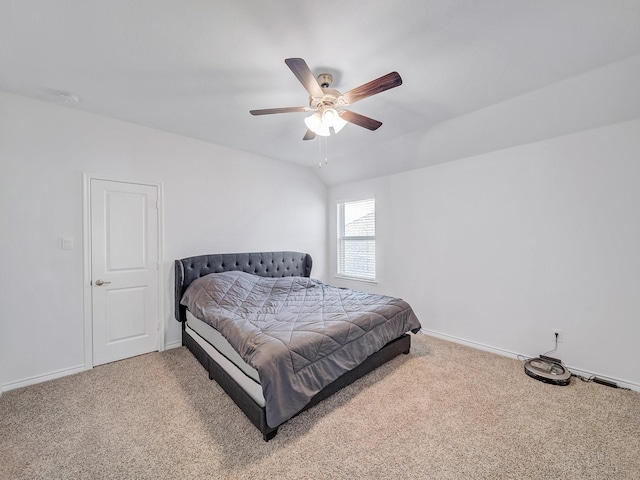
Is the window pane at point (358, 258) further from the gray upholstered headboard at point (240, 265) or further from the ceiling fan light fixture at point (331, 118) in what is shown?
the ceiling fan light fixture at point (331, 118)

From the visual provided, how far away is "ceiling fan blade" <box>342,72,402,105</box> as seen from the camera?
5.37ft

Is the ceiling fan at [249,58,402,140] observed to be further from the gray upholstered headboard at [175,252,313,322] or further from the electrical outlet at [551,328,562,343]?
the electrical outlet at [551,328,562,343]

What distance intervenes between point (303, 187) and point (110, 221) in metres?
→ 2.83

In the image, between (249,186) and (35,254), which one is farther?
(249,186)

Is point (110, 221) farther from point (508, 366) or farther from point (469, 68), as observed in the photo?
point (508, 366)

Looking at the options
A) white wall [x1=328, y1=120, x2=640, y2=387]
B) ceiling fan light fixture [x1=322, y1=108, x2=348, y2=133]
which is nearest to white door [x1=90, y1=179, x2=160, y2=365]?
ceiling fan light fixture [x1=322, y1=108, x2=348, y2=133]

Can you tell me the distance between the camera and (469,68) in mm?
2020

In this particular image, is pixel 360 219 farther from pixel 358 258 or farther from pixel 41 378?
pixel 41 378

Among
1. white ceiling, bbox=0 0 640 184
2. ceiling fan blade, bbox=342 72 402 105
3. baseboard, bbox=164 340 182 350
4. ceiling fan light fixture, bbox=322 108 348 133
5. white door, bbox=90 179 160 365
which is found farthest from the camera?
baseboard, bbox=164 340 182 350

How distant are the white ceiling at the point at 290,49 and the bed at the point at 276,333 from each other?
1977 mm

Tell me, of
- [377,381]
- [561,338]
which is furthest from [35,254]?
[561,338]

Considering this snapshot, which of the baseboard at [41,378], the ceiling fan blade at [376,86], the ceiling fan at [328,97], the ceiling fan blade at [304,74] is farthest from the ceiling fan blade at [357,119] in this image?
the baseboard at [41,378]

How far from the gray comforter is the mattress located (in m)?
0.10

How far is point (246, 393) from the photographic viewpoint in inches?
73.5
